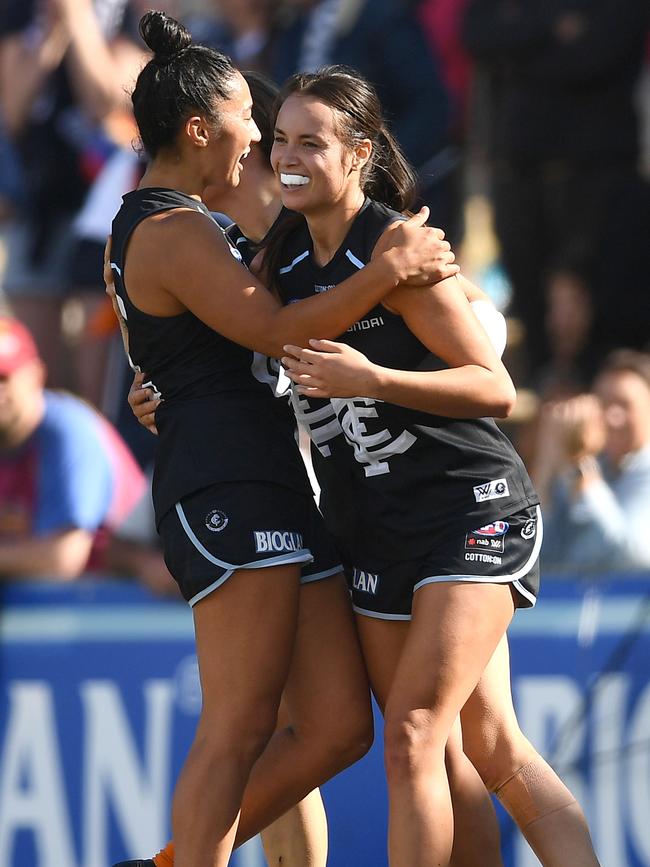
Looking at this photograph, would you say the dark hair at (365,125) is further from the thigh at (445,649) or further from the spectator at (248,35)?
the spectator at (248,35)

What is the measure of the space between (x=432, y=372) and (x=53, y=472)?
91.9 inches

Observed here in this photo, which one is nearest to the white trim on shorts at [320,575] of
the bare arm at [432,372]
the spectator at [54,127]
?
the bare arm at [432,372]

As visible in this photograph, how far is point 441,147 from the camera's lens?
21.2ft

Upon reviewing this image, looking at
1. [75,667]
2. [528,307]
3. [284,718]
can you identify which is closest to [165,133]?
[284,718]

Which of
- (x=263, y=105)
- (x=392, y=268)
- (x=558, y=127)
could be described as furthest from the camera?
(x=558, y=127)

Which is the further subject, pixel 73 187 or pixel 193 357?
pixel 73 187

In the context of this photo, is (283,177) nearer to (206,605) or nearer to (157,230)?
(157,230)

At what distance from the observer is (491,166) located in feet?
22.3

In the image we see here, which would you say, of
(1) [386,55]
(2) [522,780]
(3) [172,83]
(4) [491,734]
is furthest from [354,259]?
(1) [386,55]

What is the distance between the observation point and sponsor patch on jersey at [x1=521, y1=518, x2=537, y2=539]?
3.30 m

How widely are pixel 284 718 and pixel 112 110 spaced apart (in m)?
3.54

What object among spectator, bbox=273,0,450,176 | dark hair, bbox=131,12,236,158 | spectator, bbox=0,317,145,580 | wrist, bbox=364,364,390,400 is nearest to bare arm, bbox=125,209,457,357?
wrist, bbox=364,364,390,400

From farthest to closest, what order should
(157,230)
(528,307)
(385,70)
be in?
1. (528,307)
2. (385,70)
3. (157,230)

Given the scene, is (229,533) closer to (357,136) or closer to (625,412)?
(357,136)
